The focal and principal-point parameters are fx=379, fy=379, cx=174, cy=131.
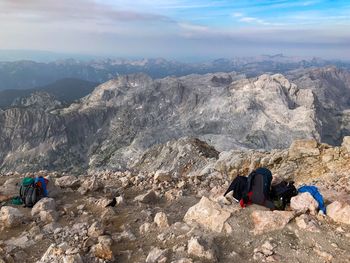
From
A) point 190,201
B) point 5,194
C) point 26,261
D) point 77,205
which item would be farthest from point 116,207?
point 5,194

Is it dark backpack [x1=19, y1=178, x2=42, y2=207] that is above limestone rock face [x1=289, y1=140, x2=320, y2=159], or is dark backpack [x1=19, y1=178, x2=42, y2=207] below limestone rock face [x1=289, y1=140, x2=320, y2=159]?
above

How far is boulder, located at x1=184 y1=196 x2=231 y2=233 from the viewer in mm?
11820

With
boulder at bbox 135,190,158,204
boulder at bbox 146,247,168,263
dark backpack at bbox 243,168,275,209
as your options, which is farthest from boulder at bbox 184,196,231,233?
boulder at bbox 135,190,158,204

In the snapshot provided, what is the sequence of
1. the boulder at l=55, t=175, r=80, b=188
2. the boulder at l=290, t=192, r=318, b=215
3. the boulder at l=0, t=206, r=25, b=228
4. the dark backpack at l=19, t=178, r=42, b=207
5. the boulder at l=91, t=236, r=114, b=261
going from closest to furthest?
the boulder at l=91, t=236, r=114, b=261 < the boulder at l=290, t=192, r=318, b=215 < the boulder at l=0, t=206, r=25, b=228 < the dark backpack at l=19, t=178, r=42, b=207 < the boulder at l=55, t=175, r=80, b=188

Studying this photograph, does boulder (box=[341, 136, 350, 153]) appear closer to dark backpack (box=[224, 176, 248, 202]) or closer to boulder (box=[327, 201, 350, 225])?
dark backpack (box=[224, 176, 248, 202])

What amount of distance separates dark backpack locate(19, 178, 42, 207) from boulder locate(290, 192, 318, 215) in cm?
1013

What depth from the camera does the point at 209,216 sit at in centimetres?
1218

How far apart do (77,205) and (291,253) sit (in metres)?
8.96

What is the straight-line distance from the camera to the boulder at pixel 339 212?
39.1 feet

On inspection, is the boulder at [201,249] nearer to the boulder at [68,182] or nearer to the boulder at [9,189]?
the boulder at [68,182]

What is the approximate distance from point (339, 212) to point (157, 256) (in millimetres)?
6102

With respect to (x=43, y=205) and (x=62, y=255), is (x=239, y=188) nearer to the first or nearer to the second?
(x=62, y=255)

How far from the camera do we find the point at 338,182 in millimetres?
19594

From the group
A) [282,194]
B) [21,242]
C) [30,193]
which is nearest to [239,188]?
[282,194]
